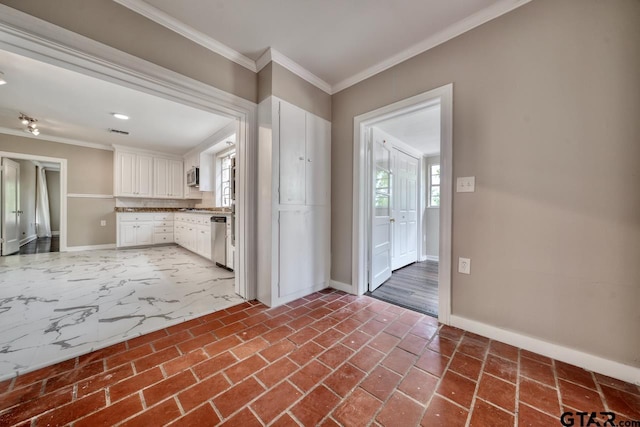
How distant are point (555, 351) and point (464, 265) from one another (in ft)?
2.34

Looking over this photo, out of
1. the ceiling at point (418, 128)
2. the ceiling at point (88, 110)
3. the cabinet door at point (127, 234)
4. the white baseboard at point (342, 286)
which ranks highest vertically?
the ceiling at point (88, 110)

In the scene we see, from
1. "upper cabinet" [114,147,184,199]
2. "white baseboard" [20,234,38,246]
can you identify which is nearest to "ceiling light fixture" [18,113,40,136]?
"upper cabinet" [114,147,184,199]

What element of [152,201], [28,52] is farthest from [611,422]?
[152,201]

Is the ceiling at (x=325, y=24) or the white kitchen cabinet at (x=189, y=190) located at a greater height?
the ceiling at (x=325, y=24)

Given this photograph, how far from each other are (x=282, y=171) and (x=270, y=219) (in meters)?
0.50

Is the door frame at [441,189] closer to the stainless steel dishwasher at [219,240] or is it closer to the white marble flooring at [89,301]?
the white marble flooring at [89,301]

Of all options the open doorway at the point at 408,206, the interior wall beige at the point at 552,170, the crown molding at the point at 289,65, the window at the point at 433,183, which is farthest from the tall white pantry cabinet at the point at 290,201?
the window at the point at 433,183

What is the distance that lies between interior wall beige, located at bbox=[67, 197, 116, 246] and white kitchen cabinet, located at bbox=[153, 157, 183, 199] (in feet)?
3.36

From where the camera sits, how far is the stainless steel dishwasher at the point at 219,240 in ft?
11.9

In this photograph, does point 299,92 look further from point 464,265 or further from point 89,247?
point 89,247

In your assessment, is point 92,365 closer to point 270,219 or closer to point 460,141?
point 270,219

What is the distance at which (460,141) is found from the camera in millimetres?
1841

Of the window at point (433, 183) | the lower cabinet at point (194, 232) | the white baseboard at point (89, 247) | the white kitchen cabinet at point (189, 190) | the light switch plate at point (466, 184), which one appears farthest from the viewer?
the white kitchen cabinet at point (189, 190)

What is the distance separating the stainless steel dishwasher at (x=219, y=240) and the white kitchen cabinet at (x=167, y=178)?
10.2 ft
